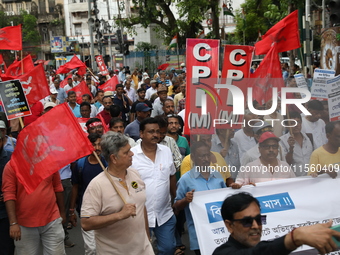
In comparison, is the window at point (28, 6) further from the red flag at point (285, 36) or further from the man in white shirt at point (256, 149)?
the man in white shirt at point (256, 149)

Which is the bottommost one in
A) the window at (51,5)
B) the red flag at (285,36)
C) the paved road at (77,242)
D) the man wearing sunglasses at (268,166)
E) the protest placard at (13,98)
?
the paved road at (77,242)

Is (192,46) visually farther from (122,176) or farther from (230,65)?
(122,176)

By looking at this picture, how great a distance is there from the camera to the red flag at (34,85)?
8.35 meters

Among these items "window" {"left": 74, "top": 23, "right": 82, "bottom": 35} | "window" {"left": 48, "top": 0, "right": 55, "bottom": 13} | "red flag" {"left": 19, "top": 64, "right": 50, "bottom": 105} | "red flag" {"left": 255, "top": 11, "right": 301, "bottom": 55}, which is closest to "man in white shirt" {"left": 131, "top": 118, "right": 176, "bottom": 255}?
"red flag" {"left": 255, "top": 11, "right": 301, "bottom": 55}

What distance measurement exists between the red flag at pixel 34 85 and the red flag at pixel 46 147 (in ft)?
13.0

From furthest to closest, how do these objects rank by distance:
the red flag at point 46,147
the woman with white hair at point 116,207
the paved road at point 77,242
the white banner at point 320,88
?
the paved road at point 77,242 < the white banner at point 320,88 < the red flag at point 46,147 < the woman with white hair at point 116,207

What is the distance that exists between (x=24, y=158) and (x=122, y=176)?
95 centimetres

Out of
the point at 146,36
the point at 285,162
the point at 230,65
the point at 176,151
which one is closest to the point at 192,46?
the point at 230,65

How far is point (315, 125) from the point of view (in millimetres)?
4785

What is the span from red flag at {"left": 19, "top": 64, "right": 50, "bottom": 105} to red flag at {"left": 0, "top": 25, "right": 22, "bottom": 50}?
1.72 meters

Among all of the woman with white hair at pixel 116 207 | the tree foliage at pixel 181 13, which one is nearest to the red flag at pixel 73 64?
the tree foliage at pixel 181 13

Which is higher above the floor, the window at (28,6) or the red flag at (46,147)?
A: the window at (28,6)

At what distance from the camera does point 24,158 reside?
4.48 metres

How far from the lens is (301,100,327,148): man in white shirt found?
4.77 meters
